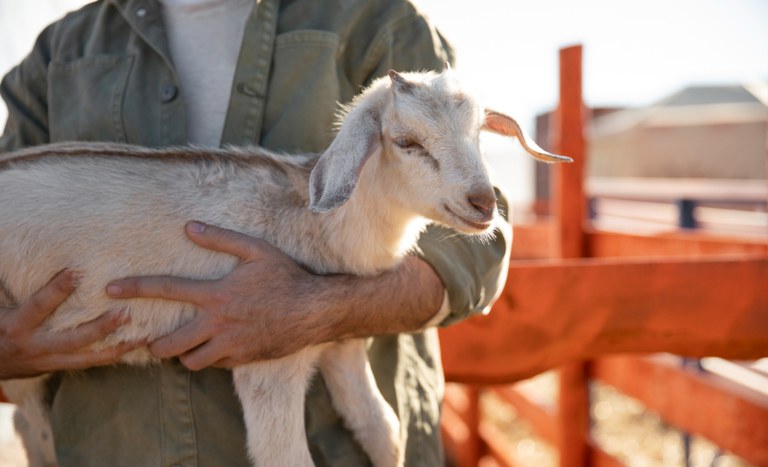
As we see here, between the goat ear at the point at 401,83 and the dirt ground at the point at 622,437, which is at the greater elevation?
the goat ear at the point at 401,83

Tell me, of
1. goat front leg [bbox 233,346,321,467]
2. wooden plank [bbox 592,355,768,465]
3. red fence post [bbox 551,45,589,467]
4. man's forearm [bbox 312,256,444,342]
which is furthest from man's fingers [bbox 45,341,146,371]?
red fence post [bbox 551,45,589,467]

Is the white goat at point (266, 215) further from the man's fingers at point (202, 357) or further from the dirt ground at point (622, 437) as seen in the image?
the dirt ground at point (622, 437)

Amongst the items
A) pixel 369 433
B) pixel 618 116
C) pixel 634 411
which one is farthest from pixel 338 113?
pixel 618 116

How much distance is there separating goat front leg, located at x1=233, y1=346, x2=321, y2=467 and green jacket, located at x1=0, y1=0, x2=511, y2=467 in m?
0.12

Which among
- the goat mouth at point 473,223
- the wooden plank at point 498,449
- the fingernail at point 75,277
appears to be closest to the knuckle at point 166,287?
the fingernail at point 75,277

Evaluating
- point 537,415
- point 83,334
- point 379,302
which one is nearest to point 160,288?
point 83,334

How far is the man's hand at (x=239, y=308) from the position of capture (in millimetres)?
1696

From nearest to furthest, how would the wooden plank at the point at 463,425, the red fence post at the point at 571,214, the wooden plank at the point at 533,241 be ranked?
the red fence post at the point at 571,214
the wooden plank at the point at 533,241
the wooden plank at the point at 463,425

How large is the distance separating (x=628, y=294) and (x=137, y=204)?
1452 millimetres

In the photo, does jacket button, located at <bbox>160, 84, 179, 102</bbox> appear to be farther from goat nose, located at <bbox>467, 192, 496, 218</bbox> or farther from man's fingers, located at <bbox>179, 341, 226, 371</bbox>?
goat nose, located at <bbox>467, 192, 496, 218</bbox>

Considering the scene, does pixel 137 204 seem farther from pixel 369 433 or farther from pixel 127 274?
pixel 369 433

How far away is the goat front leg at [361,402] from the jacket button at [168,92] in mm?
860

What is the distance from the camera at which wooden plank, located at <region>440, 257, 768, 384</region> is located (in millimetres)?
2100

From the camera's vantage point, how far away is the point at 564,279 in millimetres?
2166
